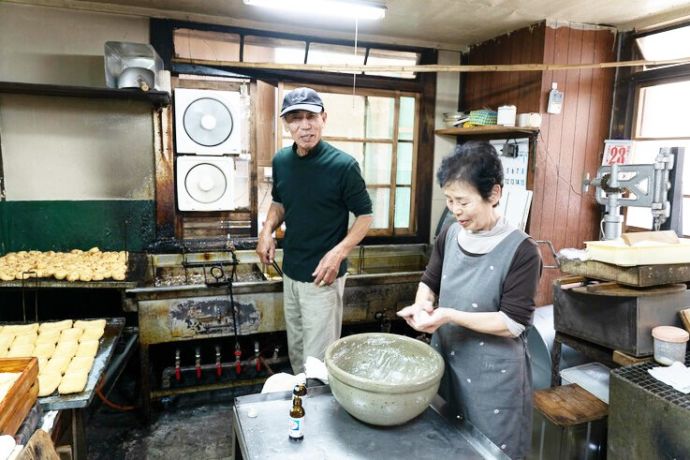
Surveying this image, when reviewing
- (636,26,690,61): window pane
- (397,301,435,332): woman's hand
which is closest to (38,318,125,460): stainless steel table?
(397,301,435,332): woman's hand

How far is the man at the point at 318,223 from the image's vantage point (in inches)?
102

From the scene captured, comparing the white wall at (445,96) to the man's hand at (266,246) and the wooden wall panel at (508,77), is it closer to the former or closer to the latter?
the wooden wall panel at (508,77)

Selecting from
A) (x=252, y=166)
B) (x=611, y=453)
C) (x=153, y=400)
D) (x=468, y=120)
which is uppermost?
(x=468, y=120)

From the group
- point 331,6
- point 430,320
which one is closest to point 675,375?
point 430,320

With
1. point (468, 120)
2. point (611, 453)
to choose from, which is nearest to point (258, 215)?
point (468, 120)

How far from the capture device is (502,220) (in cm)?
168

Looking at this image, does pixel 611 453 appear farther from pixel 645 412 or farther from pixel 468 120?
pixel 468 120

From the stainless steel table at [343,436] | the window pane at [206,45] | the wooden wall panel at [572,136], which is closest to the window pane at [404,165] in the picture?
the wooden wall panel at [572,136]

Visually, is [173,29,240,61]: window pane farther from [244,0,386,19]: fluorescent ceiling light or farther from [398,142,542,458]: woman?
[398,142,542,458]: woman

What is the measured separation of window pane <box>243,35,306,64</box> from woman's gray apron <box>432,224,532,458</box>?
2.81 meters

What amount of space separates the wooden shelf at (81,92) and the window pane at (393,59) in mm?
1853

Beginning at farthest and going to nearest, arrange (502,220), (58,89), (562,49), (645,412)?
(562,49) < (58,89) < (645,412) < (502,220)

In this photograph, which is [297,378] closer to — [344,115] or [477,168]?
[477,168]

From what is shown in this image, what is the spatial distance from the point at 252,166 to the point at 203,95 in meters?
0.68
